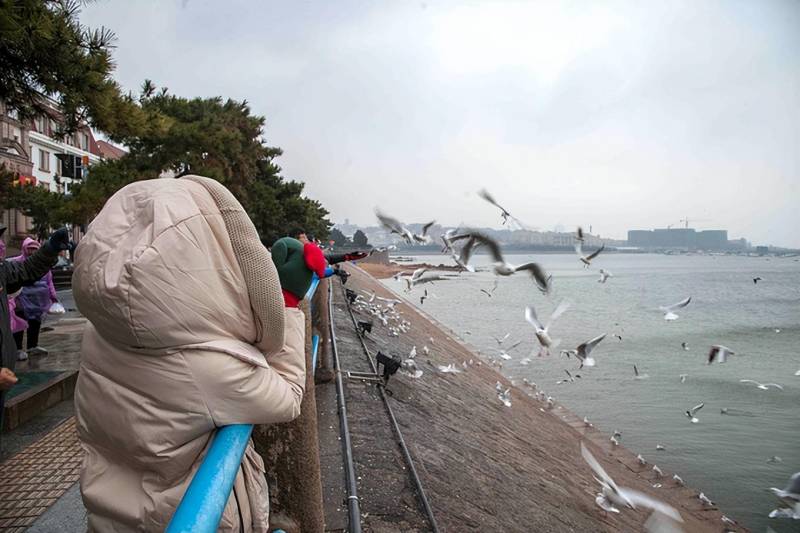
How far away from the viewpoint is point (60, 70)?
245 inches

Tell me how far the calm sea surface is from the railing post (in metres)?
9.56

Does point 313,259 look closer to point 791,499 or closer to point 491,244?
point 491,244

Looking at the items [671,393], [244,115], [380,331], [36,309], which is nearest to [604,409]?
[671,393]

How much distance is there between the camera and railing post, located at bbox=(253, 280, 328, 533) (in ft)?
7.43

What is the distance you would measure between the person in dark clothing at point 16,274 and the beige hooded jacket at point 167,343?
Result: 95.7 inches

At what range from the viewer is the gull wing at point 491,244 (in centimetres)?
920

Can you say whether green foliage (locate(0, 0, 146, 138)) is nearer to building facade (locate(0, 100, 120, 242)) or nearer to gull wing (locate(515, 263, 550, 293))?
gull wing (locate(515, 263, 550, 293))

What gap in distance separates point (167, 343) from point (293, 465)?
1.11 meters

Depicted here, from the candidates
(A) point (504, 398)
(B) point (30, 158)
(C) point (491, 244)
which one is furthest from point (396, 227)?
(B) point (30, 158)

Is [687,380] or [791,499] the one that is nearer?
[791,499]

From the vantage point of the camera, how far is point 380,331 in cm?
1712

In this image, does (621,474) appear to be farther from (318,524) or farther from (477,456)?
(318,524)

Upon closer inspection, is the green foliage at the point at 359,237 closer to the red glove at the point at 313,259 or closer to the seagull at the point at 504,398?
the seagull at the point at 504,398

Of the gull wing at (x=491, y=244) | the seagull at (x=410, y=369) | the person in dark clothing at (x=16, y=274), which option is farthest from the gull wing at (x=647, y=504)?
the person in dark clothing at (x=16, y=274)
